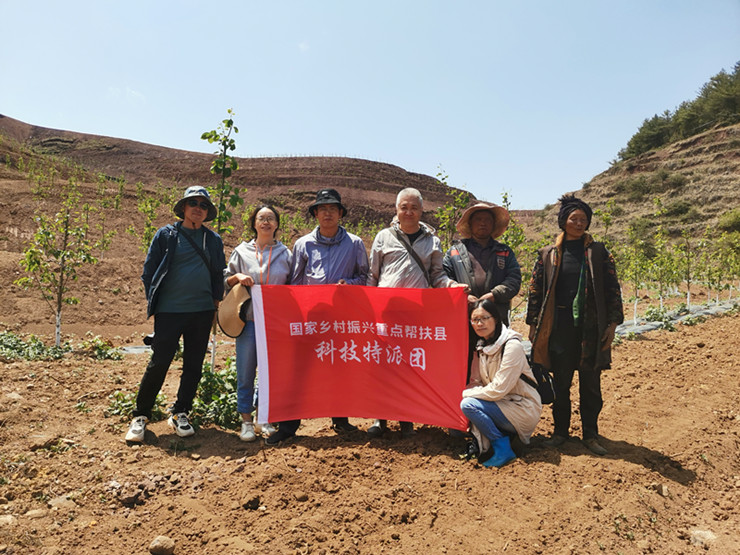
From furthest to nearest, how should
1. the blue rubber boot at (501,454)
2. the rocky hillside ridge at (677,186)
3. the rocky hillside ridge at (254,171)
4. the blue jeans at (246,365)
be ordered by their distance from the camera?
the rocky hillside ridge at (254,171) < the rocky hillside ridge at (677,186) < the blue jeans at (246,365) < the blue rubber boot at (501,454)

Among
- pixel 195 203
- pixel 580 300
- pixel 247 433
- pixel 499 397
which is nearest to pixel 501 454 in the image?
pixel 499 397

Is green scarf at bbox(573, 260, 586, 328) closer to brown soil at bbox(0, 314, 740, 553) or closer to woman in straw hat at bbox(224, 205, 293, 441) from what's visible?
brown soil at bbox(0, 314, 740, 553)

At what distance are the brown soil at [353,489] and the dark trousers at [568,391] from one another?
0.18m

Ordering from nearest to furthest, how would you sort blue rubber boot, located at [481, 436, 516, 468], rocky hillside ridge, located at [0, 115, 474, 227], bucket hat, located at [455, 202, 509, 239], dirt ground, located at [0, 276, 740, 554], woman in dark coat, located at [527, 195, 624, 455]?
dirt ground, located at [0, 276, 740, 554], blue rubber boot, located at [481, 436, 516, 468], woman in dark coat, located at [527, 195, 624, 455], bucket hat, located at [455, 202, 509, 239], rocky hillside ridge, located at [0, 115, 474, 227]

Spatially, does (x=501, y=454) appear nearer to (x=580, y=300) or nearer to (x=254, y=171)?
(x=580, y=300)

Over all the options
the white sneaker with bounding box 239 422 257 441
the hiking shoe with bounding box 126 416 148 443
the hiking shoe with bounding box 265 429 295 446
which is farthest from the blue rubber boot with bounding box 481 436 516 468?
the hiking shoe with bounding box 126 416 148 443

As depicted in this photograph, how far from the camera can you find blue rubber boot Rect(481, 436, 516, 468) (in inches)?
126

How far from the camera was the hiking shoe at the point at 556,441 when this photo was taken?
11.6 feet

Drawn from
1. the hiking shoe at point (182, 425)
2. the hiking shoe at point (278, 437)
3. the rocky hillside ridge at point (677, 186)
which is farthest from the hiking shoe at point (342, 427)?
the rocky hillside ridge at point (677, 186)

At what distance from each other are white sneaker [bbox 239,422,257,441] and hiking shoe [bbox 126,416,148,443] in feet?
2.62

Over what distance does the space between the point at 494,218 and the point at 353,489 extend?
247 cm

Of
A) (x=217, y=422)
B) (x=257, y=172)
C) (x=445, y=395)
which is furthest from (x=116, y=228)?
(x=257, y=172)

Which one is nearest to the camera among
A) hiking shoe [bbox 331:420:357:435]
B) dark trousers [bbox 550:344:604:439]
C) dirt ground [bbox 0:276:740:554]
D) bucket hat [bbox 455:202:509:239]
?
dirt ground [bbox 0:276:740:554]

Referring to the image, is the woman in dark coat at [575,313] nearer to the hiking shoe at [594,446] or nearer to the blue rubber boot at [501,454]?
the hiking shoe at [594,446]
